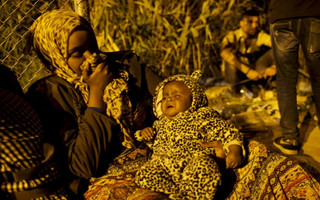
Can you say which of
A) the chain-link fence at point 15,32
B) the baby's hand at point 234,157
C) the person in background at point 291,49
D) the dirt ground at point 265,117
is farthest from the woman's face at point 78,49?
the dirt ground at point 265,117

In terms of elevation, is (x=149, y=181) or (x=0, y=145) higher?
(x=0, y=145)

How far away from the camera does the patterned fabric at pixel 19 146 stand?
1592 mm

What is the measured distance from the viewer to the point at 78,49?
2213 mm

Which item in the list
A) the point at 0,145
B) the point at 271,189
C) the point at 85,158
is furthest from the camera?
the point at 271,189

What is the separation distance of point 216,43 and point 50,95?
4.27m

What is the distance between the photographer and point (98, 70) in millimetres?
2168

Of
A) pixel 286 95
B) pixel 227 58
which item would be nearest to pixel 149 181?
pixel 286 95

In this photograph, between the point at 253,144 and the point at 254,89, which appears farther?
the point at 254,89

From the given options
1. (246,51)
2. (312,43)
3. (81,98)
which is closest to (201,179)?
(81,98)

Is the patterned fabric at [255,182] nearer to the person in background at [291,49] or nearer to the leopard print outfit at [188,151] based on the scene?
the leopard print outfit at [188,151]

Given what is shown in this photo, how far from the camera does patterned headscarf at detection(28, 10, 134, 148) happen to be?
219cm

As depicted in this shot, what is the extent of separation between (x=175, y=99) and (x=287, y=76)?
5.05ft

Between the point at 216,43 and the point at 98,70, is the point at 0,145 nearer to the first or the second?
the point at 98,70

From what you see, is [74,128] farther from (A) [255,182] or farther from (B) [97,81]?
(A) [255,182]
